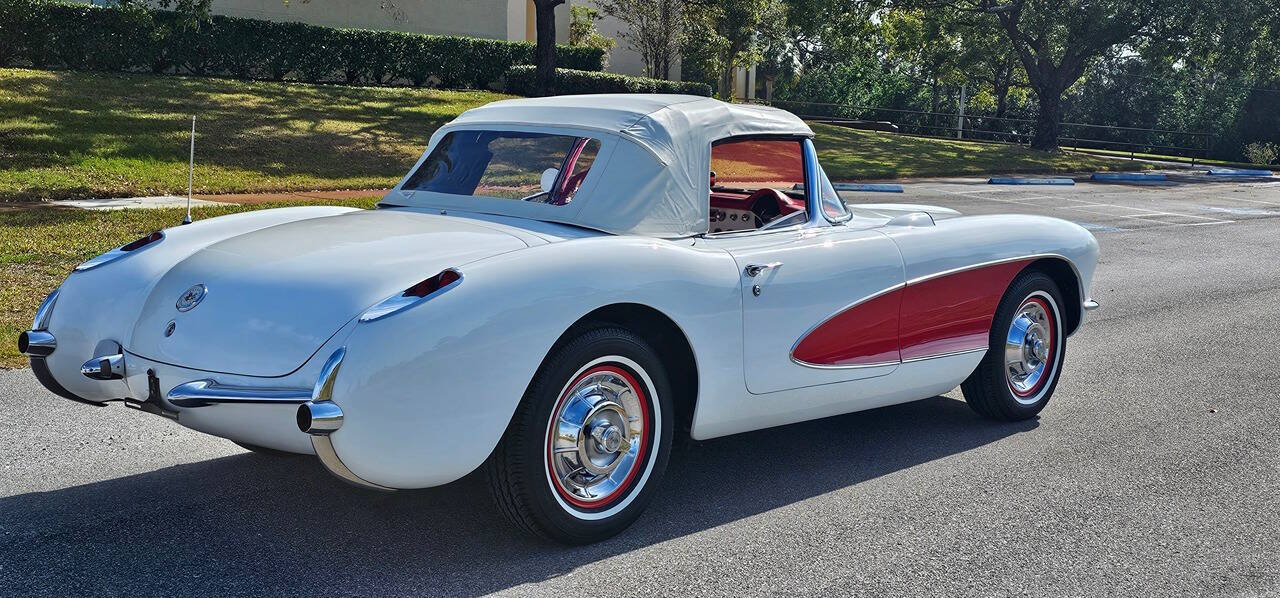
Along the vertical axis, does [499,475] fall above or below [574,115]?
below

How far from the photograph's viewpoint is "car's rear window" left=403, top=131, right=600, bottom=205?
16.1 ft

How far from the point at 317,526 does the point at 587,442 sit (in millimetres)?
1007

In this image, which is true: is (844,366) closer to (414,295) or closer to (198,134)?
(414,295)

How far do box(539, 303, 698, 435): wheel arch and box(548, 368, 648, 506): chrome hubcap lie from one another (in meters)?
0.19

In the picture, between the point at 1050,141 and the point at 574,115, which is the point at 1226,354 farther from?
the point at 1050,141

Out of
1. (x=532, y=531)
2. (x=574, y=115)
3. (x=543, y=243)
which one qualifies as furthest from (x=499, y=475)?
(x=574, y=115)

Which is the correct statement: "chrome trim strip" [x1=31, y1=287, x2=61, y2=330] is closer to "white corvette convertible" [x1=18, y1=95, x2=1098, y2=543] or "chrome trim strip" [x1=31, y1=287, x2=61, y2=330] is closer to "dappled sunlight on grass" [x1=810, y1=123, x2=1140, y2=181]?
"white corvette convertible" [x1=18, y1=95, x2=1098, y2=543]

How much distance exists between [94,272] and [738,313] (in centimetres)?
245

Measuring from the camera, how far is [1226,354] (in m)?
8.23

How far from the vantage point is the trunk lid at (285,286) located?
3820 mm

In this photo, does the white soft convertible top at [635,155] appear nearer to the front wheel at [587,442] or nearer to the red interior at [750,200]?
the red interior at [750,200]

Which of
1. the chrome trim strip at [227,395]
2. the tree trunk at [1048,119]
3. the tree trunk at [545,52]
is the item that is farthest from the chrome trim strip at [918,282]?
the tree trunk at [1048,119]

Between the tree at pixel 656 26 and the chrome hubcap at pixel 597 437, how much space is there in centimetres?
3519

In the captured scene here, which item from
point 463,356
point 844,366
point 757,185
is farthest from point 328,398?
point 757,185
